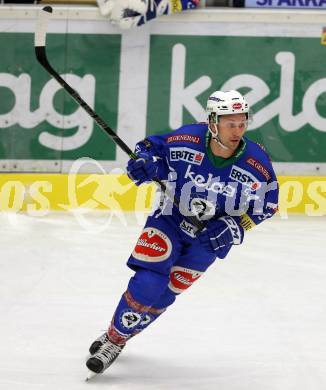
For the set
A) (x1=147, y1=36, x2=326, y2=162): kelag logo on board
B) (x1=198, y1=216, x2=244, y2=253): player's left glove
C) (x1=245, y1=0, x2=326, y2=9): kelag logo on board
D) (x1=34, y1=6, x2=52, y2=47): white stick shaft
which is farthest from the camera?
(x1=245, y1=0, x2=326, y2=9): kelag logo on board

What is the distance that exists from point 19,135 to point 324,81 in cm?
214

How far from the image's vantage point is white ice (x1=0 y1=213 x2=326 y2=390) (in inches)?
168

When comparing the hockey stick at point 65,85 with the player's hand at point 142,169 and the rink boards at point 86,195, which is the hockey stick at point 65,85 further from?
the rink boards at point 86,195

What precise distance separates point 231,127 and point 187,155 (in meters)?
0.23

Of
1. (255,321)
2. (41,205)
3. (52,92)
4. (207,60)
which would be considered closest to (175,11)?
(207,60)

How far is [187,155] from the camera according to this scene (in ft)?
13.9

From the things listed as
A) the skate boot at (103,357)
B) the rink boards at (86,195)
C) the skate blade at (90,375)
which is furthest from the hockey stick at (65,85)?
the rink boards at (86,195)

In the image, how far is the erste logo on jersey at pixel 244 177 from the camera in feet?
13.9

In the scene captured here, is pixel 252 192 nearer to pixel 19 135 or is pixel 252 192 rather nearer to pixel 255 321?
pixel 255 321

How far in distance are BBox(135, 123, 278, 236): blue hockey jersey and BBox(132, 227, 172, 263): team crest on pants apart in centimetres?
11

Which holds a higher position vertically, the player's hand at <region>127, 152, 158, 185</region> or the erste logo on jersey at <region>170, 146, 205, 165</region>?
the erste logo on jersey at <region>170, 146, 205, 165</region>

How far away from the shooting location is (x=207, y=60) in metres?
7.45

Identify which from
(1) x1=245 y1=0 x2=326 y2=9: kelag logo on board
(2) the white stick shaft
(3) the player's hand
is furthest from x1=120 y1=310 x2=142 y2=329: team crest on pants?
(1) x1=245 y1=0 x2=326 y2=9: kelag logo on board

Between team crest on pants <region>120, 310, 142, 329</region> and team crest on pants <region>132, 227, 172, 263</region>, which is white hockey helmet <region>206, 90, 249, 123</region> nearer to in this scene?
team crest on pants <region>132, 227, 172, 263</region>
